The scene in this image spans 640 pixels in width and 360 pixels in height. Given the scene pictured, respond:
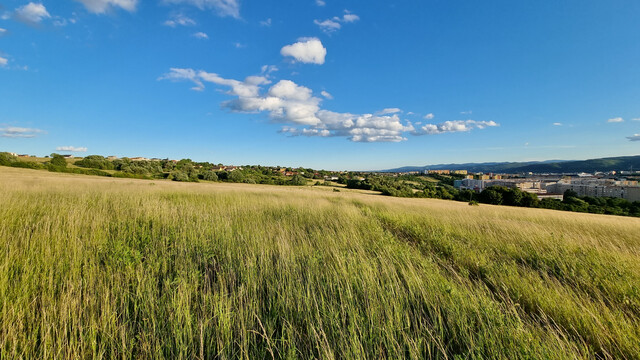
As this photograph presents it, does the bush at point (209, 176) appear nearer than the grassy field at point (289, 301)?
No

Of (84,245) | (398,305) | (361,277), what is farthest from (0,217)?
(398,305)

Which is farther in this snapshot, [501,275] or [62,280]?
[501,275]

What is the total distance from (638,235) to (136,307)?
11232 millimetres

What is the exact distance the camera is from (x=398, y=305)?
7.47 feet

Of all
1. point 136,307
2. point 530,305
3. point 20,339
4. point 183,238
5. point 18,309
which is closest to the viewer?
point 20,339

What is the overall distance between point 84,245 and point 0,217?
2946 millimetres

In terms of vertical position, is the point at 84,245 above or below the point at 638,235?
above

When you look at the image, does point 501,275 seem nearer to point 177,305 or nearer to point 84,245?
point 177,305

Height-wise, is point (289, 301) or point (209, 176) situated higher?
→ point (209, 176)

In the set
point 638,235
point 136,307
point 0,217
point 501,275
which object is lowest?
point 638,235

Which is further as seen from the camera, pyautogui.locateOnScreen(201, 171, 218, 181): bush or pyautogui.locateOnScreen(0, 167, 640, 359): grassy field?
pyautogui.locateOnScreen(201, 171, 218, 181): bush

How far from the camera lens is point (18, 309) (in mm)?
1941

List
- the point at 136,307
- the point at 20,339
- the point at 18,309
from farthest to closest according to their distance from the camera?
the point at 136,307 → the point at 18,309 → the point at 20,339

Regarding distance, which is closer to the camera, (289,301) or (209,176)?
(289,301)
